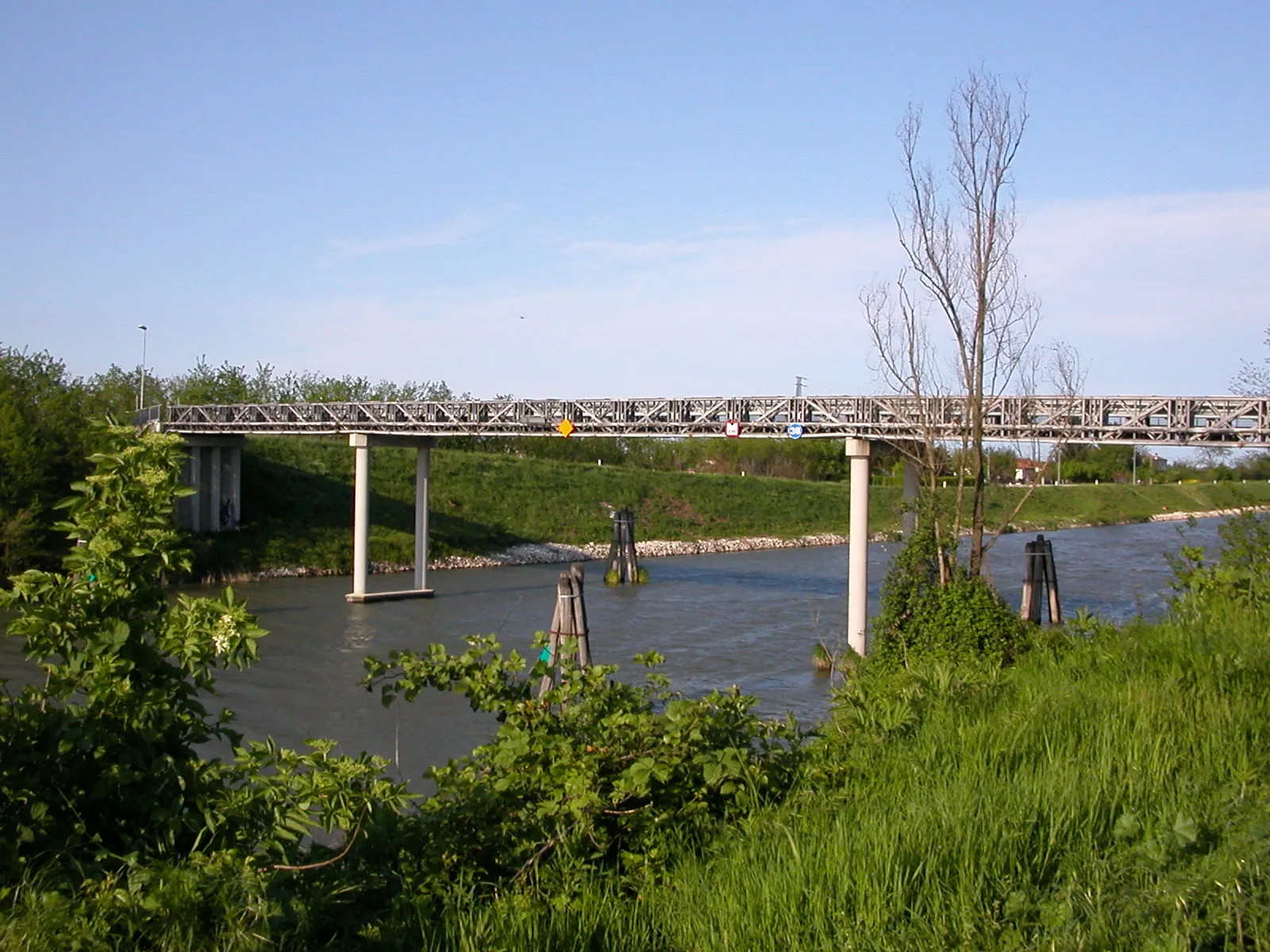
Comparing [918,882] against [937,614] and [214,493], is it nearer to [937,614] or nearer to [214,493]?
[937,614]

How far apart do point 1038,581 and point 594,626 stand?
9427 mm

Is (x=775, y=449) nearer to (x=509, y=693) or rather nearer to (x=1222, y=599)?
(x=1222, y=599)

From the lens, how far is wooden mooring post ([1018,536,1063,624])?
74.1 feet

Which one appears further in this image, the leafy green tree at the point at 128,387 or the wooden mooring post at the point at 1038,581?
the leafy green tree at the point at 128,387

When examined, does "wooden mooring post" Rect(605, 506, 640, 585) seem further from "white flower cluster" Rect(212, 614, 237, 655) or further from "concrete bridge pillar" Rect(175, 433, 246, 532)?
"white flower cluster" Rect(212, 614, 237, 655)

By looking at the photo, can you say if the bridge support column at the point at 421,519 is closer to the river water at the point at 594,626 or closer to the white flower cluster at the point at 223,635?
the river water at the point at 594,626

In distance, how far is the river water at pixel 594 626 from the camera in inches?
625

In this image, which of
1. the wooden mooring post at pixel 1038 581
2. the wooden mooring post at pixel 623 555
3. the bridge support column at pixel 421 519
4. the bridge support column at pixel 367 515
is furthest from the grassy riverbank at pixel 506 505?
the wooden mooring post at pixel 623 555

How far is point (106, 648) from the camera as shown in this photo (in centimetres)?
497

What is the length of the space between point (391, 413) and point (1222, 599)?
26052 millimetres

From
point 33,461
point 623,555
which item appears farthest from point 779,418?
point 33,461

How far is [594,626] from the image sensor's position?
25.7 m

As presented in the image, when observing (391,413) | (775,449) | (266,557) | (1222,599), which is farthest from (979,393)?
(775,449)

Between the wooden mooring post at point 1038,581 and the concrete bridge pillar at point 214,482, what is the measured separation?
2560 cm
